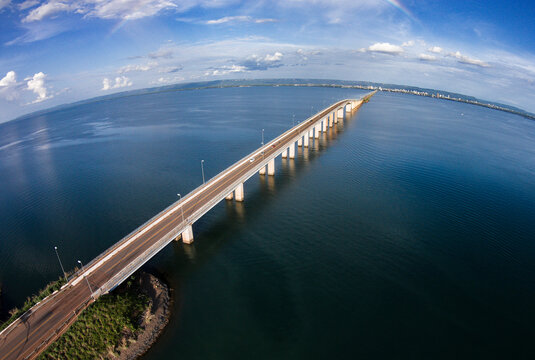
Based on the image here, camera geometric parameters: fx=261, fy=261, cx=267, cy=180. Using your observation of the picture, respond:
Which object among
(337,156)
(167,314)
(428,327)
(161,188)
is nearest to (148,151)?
(161,188)

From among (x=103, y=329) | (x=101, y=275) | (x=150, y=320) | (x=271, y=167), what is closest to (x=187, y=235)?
(x=101, y=275)

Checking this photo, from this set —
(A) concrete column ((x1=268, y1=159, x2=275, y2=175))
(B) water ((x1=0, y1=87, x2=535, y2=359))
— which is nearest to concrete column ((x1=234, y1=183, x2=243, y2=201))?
(B) water ((x1=0, y1=87, x2=535, y2=359))

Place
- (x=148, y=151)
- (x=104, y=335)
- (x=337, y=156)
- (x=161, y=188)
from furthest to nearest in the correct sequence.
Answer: (x=148, y=151)
(x=337, y=156)
(x=161, y=188)
(x=104, y=335)

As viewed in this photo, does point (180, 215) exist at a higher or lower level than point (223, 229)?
higher

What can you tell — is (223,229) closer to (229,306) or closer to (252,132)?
(229,306)

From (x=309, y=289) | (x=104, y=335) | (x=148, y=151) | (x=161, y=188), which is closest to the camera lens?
(x=104, y=335)

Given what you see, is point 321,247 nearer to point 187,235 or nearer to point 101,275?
point 187,235

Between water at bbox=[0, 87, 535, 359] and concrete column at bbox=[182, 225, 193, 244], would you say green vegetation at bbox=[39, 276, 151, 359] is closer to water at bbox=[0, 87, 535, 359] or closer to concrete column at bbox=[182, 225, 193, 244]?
water at bbox=[0, 87, 535, 359]
